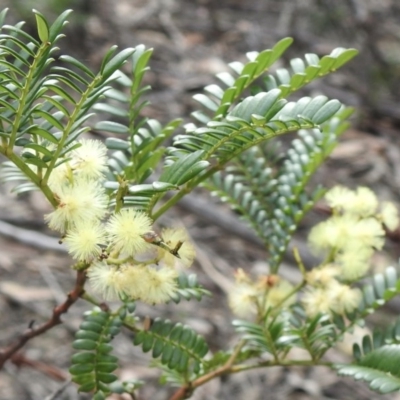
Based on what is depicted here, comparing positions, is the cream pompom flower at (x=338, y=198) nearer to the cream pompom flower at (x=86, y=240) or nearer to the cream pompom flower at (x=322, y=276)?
the cream pompom flower at (x=322, y=276)

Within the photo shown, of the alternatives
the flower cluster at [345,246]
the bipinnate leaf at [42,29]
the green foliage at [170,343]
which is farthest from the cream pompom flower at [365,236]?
the bipinnate leaf at [42,29]

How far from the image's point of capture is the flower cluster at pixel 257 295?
865 mm

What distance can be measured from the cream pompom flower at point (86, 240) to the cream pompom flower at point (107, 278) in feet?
0.11

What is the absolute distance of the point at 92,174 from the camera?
65 centimetres

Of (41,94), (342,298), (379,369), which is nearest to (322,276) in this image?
(342,298)

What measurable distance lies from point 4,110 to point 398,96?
96.7 inches

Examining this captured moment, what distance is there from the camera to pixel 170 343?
79 centimetres

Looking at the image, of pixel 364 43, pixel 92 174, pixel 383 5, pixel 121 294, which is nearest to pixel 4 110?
pixel 92 174

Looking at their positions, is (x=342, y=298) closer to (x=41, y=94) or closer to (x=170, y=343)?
(x=170, y=343)

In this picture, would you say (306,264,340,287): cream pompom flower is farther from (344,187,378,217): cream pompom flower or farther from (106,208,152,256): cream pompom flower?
(106,208,152,256): cream pompom flower

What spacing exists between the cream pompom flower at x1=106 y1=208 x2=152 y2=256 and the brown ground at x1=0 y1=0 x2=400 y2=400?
21.1 inches

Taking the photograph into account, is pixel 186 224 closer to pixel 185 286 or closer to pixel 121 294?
pixel 185 286

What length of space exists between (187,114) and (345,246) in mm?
1829

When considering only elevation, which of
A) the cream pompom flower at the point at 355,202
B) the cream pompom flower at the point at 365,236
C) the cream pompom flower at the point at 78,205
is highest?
the cream pompom flower at the point at 78,205
